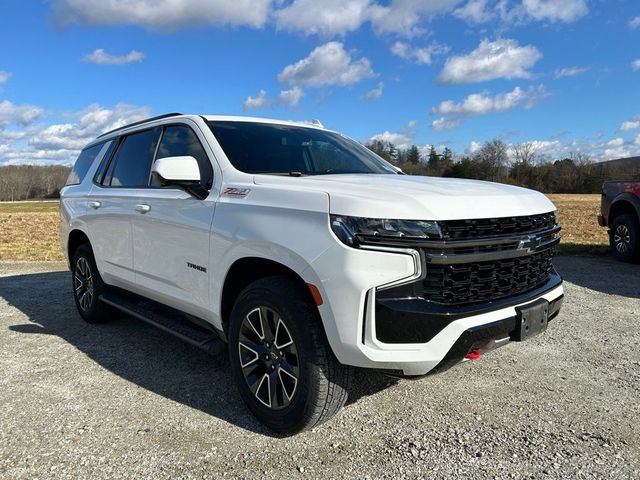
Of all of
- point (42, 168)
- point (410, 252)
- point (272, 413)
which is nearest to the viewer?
point (410, 252)

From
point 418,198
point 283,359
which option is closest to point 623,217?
point 418,198

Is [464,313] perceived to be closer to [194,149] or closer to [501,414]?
[501,414]

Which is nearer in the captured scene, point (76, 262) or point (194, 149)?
point (194, 149)

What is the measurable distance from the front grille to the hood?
0.86ft

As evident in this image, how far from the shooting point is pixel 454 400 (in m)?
3.41

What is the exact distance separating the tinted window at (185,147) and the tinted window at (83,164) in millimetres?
1644

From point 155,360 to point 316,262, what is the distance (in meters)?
2.34

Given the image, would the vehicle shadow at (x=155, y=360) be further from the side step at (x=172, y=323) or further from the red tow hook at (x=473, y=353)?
the red tow hook at (x=473, y=353)

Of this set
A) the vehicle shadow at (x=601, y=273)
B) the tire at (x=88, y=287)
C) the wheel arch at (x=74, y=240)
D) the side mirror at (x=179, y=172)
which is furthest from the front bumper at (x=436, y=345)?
the vehicle shadow at (x=601, y=273)

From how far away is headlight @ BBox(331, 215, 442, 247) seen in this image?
2.51 m

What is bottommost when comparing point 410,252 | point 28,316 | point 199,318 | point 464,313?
point 28,316

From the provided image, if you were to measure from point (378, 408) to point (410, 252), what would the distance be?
131 centimetres

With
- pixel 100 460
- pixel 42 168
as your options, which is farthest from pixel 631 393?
pixel 42 168

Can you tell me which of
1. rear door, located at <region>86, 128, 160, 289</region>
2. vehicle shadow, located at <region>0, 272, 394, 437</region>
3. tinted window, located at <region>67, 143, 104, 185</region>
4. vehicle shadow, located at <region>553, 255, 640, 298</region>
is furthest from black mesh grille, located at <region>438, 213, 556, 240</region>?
vehicle shadow, located at <region>553, 255, 640, 298</region>
